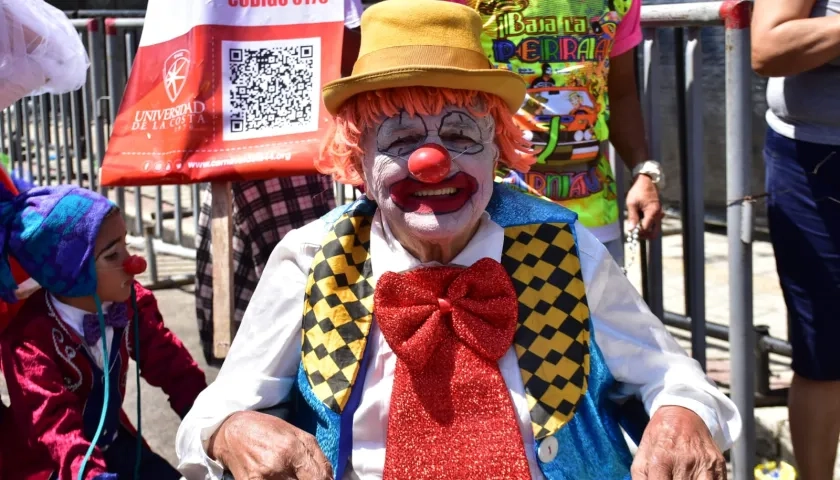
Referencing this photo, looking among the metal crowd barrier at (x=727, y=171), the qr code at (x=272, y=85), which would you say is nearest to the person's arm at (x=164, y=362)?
the qr code at (x=272, y=85)

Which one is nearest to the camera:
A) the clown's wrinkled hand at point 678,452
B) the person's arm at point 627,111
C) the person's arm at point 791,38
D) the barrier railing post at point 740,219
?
the clown's wrinkled hand at point 678,452

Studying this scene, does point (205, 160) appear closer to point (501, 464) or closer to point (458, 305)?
point (458, 305)

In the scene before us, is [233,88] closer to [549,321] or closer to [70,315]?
[70,315]

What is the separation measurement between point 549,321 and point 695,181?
1.28m

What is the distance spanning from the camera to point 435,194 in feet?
7.18

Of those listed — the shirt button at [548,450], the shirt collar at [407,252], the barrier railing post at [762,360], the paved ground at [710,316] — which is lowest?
the paved ground at [710,316]

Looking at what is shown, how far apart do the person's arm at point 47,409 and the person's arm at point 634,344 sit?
125 centimetres

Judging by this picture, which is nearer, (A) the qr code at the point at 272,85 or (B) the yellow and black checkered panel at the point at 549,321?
(B) the yellow and black checkered panel at the point at 549,321

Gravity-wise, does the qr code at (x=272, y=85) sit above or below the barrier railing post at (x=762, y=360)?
above

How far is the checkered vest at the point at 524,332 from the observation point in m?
2.21

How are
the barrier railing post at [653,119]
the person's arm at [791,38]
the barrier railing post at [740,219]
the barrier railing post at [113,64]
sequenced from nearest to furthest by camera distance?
1. the person's arm at [791,38]
2. the barrier railing post at [740,219]
3. the barrier railing post at [653,119]
4. the barrier railing post at [113,64]

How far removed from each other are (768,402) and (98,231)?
7.81 feet

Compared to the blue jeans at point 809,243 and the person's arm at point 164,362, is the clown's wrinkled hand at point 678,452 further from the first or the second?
the person's arm at point 164,362

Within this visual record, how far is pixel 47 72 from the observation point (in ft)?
10.4
